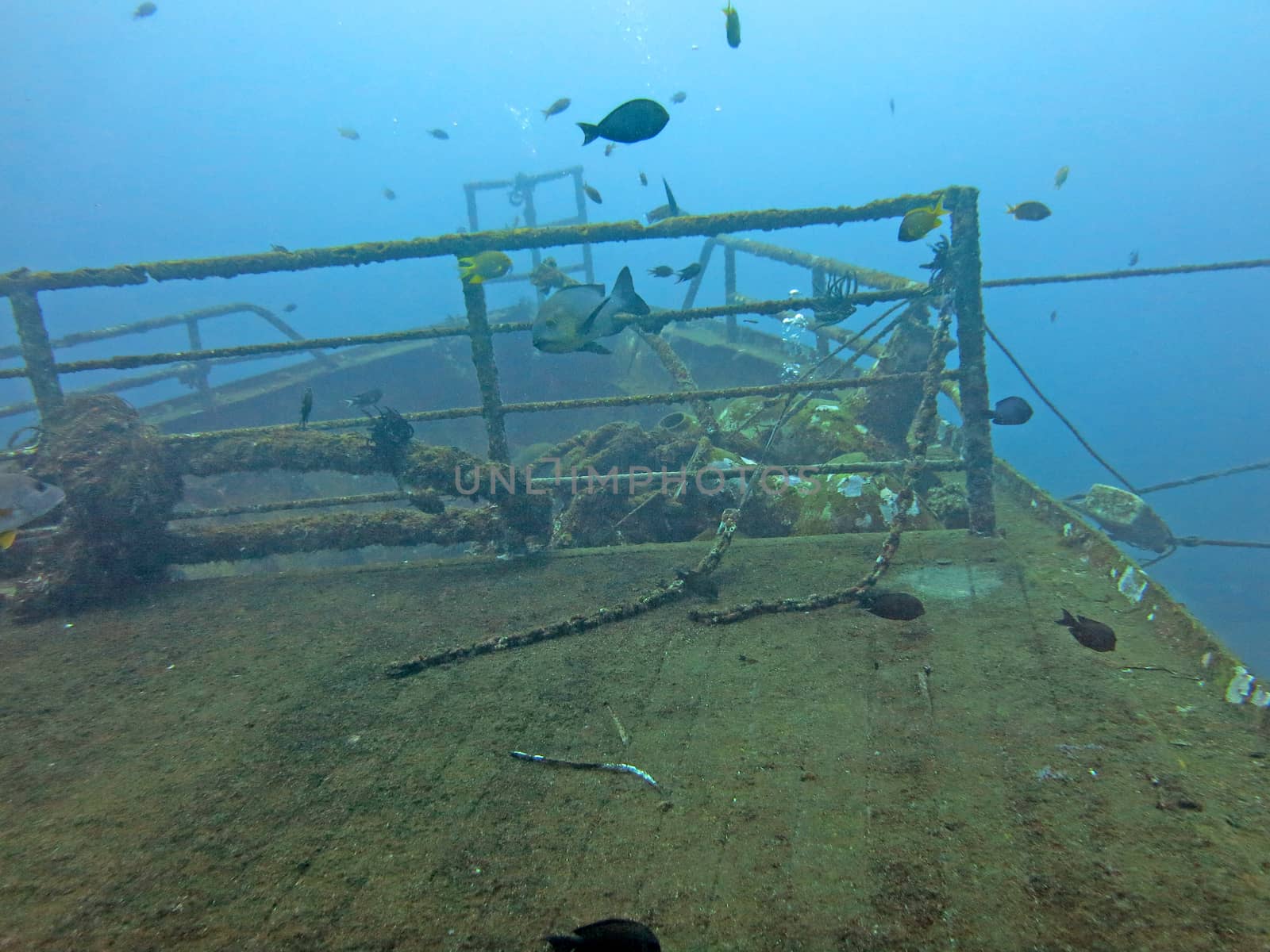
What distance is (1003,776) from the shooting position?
169 cm

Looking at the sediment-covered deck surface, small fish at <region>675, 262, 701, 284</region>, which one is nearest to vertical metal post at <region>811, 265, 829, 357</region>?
small fish at <region>675, 262, 701, 284</region>

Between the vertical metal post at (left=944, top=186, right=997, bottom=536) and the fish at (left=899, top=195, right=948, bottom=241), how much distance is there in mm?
125

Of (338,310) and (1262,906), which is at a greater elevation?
(338,310)

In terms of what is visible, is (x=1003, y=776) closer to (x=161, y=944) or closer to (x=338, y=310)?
(x=161, y=944)

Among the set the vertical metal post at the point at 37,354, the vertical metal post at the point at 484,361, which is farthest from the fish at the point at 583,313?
the vertical metal post at the point at 37,354

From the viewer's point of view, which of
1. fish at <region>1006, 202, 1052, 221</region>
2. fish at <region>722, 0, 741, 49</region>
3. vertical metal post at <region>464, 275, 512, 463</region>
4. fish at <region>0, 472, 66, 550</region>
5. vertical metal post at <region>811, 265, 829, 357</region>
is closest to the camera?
vertical metal post at <region>464, 275, 512, 463</region>

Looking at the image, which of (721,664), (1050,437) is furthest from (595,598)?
(1050,437)

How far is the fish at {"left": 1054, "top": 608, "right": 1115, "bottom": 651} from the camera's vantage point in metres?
2.28

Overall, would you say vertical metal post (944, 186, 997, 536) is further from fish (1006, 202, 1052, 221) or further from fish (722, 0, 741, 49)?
fish (1006, 202, 1052, 221)

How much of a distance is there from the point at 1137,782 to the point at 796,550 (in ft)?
6.00

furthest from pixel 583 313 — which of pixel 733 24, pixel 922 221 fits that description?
pixel 733 24

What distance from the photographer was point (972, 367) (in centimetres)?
340

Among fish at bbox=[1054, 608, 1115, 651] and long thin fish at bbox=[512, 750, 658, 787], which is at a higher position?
long thin fish at bbox=[512, 750, 658, 787]

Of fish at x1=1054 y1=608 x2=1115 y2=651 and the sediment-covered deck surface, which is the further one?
fish at x1=1054 y1=608 x2=1115 y2=651
